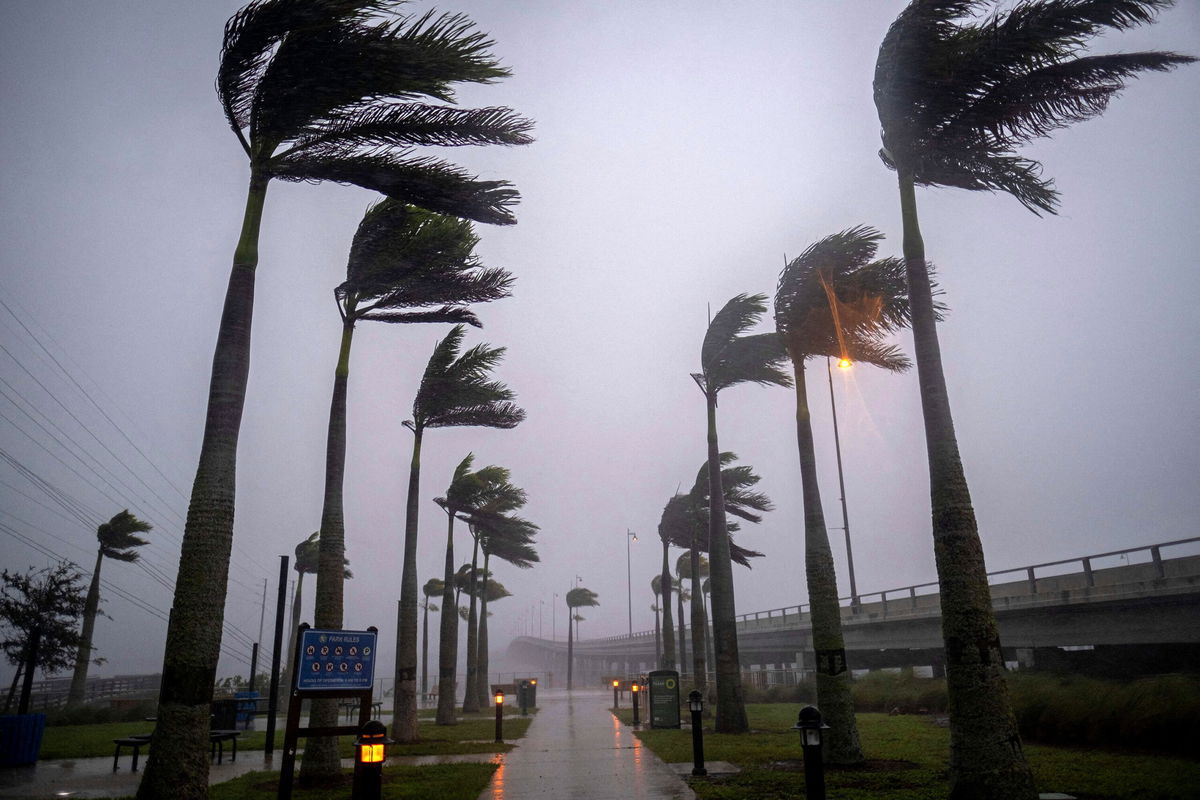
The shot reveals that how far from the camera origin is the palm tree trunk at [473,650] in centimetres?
3074

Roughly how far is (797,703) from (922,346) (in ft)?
88.0

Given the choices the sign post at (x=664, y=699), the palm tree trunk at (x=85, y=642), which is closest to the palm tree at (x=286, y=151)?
the sign post at (x=664, y=699)

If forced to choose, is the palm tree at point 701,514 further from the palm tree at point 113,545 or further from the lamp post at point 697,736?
the palm tree at point 113,545

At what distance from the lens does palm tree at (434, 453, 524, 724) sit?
24.0m

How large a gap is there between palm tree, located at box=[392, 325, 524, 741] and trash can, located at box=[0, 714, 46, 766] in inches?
290

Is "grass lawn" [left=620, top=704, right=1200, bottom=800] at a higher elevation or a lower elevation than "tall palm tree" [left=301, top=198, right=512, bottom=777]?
lower

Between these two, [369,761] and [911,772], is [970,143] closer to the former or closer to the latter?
[911,772]

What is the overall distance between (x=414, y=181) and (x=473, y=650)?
85.6 ft

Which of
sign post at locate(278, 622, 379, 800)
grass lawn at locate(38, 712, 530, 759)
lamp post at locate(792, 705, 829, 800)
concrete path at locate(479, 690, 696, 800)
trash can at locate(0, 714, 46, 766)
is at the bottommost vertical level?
grass lawn at locate(38, 712, 530, 759)

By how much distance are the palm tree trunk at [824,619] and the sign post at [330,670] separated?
7.23 metres

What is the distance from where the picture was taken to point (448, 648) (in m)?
24.9

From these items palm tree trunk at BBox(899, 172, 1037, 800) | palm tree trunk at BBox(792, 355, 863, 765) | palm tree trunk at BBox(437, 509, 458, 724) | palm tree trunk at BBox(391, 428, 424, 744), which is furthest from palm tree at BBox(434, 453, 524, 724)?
palm tree trunk at BBox(899, 172, 1037, 800)

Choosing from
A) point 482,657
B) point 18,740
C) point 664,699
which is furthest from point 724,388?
point 482,657

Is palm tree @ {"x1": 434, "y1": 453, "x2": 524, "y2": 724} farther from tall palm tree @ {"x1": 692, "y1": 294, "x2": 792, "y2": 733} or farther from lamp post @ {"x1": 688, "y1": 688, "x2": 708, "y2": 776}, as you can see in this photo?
lamp post @ {"x1": 688, "y1": 688, "x2": 708, "y2": 776}
